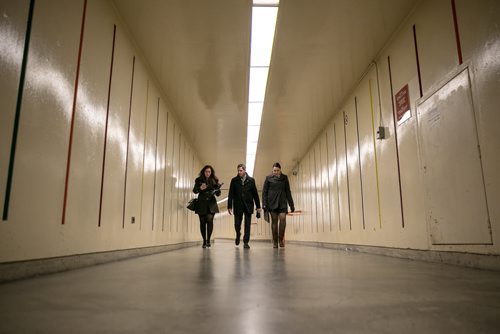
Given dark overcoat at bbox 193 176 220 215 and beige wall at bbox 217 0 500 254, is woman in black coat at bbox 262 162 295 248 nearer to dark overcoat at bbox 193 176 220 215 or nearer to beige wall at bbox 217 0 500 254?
dark overcoat at bbox 193 176 220 215

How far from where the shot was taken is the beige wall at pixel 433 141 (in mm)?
3199

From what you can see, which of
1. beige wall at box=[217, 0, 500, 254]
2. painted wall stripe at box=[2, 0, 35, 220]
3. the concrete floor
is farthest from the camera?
beige wall at box=[217, 0, 500, 254]

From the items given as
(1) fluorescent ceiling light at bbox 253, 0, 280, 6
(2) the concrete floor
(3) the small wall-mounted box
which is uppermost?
(1) fluorescent ceiling light at bbox 253, 0, 280, 6

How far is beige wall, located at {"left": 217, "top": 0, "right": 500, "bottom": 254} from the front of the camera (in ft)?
10.5

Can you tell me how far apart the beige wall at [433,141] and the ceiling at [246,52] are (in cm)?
47

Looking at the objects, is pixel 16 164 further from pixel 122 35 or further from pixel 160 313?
pixel 122 35

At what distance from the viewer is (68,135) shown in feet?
10.6

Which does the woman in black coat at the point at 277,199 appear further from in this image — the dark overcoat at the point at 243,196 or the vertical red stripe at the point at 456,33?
the vertical red stripe at the point at 456,33

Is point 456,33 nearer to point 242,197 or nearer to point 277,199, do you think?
point 277,199

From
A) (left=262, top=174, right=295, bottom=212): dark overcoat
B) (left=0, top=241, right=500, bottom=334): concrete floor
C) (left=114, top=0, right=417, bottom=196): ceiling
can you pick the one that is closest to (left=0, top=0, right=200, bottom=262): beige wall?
(left=114, top=0, right=417, bottom=196): ceiling

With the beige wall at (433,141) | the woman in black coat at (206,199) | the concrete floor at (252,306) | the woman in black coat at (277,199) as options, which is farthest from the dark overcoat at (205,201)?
the concrete floor at (252,306)

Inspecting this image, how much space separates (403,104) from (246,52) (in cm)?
246

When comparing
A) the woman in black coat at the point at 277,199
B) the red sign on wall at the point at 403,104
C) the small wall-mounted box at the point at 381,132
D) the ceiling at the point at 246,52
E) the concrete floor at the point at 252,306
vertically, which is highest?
the ceiling at the point at 246,52

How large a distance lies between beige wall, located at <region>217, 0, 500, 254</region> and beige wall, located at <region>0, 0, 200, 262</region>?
12.2 ft
